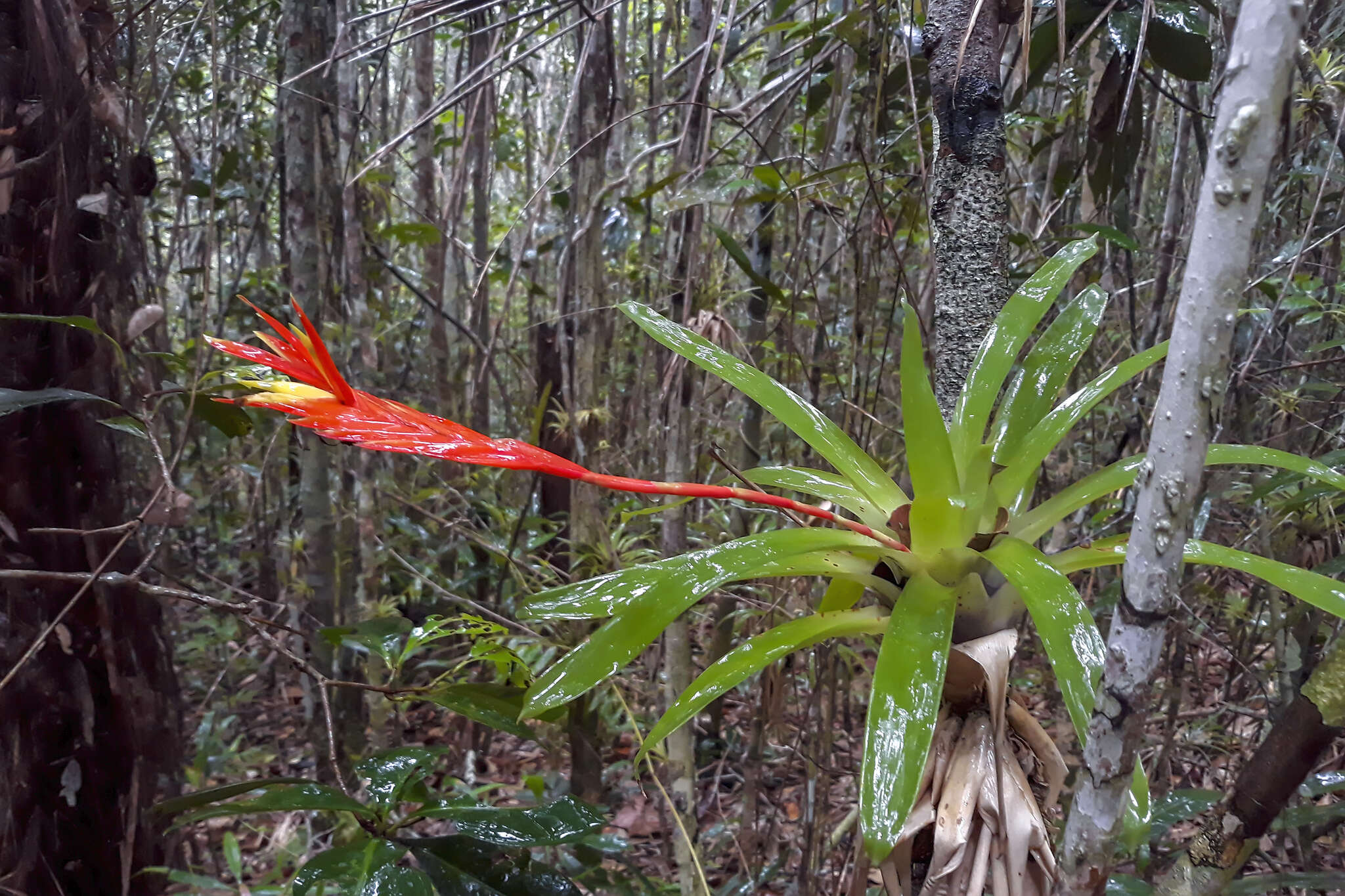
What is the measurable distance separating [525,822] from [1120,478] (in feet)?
2.22

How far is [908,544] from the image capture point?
0.61 meters

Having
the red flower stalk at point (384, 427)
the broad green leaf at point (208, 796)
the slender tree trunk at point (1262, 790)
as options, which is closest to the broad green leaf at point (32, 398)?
the red flower stalk at point (384, 427)

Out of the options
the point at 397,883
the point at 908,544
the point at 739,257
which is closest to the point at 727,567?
the point at 908,544

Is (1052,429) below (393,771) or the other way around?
the other way around

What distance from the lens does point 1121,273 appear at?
2490mm

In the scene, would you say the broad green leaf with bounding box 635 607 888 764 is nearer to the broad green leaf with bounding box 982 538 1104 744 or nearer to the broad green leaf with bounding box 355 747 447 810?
the broad green leaf with bounding box 982 538 1104 744

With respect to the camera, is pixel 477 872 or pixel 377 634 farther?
pixel 377 634

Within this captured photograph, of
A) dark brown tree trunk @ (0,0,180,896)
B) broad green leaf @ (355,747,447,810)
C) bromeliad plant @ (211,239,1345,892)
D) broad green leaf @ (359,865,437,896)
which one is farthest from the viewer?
dark brown tree trunk @ (0,0,180,896)

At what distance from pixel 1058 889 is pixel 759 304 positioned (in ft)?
4.28

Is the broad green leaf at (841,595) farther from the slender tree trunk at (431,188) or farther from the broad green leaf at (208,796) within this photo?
the slender tree trunk at (431,188)

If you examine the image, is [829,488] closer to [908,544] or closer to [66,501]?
[908,544]

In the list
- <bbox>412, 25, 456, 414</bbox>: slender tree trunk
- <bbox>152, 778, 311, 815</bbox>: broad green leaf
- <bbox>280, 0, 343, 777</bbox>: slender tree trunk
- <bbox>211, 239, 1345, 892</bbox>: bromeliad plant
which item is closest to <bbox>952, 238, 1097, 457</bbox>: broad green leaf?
<bbox>211, 239, 1345, 892</bbox>: bromeliad plant

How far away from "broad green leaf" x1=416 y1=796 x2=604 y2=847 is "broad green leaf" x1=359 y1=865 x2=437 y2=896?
7 cm

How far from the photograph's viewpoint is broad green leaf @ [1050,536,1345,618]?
0.50 m
